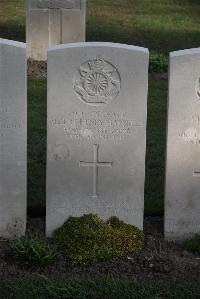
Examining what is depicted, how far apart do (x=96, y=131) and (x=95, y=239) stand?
3.08 feet

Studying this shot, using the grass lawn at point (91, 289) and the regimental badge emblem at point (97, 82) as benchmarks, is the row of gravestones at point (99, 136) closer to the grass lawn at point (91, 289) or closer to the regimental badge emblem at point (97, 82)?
the regimental badge emblem at point (97, 82)

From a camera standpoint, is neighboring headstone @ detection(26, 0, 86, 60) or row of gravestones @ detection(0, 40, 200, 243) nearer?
row of gravestones @ detection(0, 40, 200, 243)

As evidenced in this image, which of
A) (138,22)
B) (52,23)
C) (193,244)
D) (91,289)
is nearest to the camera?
(91,289)

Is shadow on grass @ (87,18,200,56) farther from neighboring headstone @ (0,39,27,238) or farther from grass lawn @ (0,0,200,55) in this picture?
neighboring headstone @ (0,39,27,238)

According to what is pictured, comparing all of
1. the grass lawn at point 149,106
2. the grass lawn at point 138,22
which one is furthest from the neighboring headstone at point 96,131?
the grass lawn at point 138,22

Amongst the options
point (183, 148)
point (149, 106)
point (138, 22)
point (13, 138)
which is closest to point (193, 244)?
point (183, 148)

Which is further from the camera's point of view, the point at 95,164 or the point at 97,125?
the point at 95,164

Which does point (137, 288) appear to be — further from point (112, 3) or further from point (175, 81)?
point (112, 3)

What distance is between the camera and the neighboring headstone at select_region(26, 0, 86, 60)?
44.8ft

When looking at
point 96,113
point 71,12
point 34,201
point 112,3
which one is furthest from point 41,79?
point 112,3

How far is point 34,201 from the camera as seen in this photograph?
7.69m

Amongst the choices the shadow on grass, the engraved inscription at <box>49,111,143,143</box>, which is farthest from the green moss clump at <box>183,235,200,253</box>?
the shadow on grass

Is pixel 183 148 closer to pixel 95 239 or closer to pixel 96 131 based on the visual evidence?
pixel 96 131

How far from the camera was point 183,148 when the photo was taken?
6.74 m
